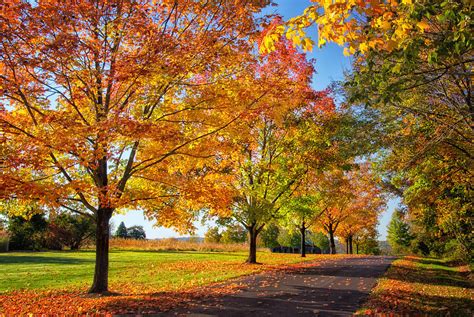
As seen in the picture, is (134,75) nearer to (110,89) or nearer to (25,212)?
(110,89)

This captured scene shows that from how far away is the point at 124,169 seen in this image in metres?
11.2

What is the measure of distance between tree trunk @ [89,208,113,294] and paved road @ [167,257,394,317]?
3.32m

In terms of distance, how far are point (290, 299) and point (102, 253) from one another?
18.3ft

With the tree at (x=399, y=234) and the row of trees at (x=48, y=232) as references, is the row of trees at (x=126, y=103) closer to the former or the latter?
the row of trees at (x=48, y=232)

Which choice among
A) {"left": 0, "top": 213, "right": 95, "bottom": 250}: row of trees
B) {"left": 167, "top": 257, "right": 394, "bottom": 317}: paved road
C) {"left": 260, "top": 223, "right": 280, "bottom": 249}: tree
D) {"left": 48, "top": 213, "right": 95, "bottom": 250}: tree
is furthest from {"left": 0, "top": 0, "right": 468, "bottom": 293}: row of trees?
{"left": 260, "top": 223, "right": 280, "bottom": 249}: tree

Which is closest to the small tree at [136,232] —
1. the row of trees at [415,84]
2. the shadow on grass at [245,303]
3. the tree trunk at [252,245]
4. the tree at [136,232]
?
the tree at [136,232]

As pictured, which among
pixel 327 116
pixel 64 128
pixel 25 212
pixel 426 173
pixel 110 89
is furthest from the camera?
pixel 327 116

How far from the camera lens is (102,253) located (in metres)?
10.5

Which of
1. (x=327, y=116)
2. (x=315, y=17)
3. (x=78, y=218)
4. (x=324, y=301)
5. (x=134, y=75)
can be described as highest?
(x=327, y=116)

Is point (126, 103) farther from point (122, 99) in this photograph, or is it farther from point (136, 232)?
point (136, 232)

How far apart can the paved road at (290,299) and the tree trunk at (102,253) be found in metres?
3.32

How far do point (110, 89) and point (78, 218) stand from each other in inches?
1083

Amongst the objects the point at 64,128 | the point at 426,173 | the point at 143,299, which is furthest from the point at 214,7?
the point at 426,173

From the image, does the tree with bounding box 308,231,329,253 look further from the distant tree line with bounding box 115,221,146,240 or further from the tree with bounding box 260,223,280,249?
the distant tree line with bounding box 115,221,146,240
